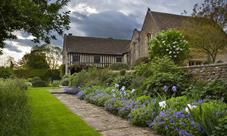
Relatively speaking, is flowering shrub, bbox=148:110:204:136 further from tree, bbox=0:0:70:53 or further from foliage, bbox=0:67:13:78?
foliage, bbox=0:67:13:78

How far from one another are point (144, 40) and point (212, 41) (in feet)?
31.2

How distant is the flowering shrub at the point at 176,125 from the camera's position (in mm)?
4109

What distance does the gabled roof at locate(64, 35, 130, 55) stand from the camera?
1388 inches

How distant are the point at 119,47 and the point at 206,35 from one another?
21043mm

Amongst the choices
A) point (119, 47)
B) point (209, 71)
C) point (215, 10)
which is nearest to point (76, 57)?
point (119, 47)

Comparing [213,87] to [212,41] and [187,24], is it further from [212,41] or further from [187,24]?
[187,24]

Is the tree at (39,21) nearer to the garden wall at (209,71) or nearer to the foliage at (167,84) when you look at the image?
the foliage at (167,84)

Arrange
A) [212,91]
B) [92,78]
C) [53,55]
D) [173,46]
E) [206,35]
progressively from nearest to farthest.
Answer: [212,91] < [92,78] < [173,46] < [206,35] < [53,55]

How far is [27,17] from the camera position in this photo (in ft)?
16.3

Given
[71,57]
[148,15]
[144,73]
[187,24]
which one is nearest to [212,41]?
[187,24]

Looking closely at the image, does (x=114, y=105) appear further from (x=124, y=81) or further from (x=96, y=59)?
(x=96, y=59)

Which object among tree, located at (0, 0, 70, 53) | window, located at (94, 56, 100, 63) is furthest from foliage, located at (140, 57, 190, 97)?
window, located at (94, 56, 100, 63)

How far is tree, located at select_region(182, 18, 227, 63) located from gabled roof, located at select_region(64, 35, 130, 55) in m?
14.6

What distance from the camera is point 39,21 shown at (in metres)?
4.94
